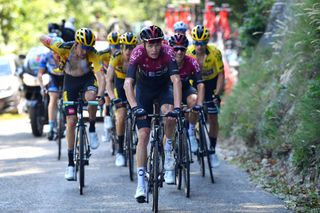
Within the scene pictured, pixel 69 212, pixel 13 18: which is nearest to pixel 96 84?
pixel 69 212

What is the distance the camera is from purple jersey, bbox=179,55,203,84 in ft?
40.3

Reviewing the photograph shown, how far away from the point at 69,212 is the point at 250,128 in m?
6.08

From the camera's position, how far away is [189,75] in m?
12.6

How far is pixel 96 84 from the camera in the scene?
41.4ft

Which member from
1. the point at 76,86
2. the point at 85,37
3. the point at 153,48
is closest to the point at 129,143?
the point at 76,86

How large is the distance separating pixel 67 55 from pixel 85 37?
0.69 metres

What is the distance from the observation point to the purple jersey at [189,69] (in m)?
12.3

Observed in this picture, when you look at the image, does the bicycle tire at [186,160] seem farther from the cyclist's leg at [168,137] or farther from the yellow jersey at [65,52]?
the yellow jersey at [65,52]

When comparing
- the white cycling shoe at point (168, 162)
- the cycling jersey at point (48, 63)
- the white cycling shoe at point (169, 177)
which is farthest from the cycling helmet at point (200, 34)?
the cycling jersey at point (48, 63)

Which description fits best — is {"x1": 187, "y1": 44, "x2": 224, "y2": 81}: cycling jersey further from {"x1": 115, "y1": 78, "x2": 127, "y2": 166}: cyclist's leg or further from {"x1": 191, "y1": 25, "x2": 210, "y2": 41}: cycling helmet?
{"x1": 115, "y1": 78, "x2": 127, "y2": 166}: cyclist's leg

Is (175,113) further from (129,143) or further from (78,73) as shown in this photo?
(129,143)

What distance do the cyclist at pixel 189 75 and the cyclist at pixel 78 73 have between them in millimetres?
1136

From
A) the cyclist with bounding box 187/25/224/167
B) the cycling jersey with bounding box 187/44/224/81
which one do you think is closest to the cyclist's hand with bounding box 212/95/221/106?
the cyclist with bounding box 187/25/224/167

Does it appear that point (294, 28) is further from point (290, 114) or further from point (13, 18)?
point (13, 18)
